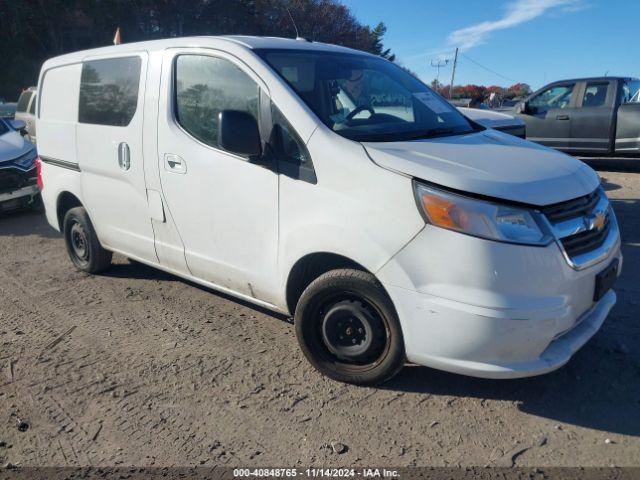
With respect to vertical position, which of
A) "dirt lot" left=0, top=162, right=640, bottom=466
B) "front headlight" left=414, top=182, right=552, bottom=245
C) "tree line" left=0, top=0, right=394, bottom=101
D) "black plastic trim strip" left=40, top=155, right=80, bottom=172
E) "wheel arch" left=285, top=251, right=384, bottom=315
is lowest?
"dirt lot" left=0, top=162, right=640, bottom=466

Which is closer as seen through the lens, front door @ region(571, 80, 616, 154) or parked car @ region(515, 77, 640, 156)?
parked car @ region(515, 77, 640, 156)

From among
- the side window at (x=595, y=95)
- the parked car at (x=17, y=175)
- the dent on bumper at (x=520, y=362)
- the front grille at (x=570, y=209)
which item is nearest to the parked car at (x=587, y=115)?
the side window at (x=595, y=95)

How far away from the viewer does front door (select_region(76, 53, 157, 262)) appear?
410 centimetres

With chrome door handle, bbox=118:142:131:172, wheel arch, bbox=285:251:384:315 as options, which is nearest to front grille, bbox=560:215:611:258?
wheel arch, bbox=285:251:384:315

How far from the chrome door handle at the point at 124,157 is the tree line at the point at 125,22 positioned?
1264 inches

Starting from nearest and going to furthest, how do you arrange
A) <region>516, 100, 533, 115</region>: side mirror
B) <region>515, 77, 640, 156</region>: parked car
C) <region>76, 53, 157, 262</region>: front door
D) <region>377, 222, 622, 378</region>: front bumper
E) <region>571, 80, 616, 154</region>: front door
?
<region>377, 222, 622, 378</region>: front bumper
<region>76, 53, 157, 262</region>: front door
<region>515, 77, 640, 156</region>: parked car
<region>571, 80, 616, 154</region>: front door
<region>516, 100, 533, 115</region>: side mirror

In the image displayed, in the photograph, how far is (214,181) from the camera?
11.5 feet

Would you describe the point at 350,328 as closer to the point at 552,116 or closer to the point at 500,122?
the point at 500,122

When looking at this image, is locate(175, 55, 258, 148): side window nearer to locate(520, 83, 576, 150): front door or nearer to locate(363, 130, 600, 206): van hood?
locate(363, 130, 600, 206): van hood

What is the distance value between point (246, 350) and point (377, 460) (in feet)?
4.39

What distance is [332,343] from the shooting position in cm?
315

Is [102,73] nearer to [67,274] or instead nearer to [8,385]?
[67,274]

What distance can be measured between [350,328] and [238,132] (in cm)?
127

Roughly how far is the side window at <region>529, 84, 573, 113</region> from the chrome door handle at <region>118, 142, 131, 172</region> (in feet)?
29.5
